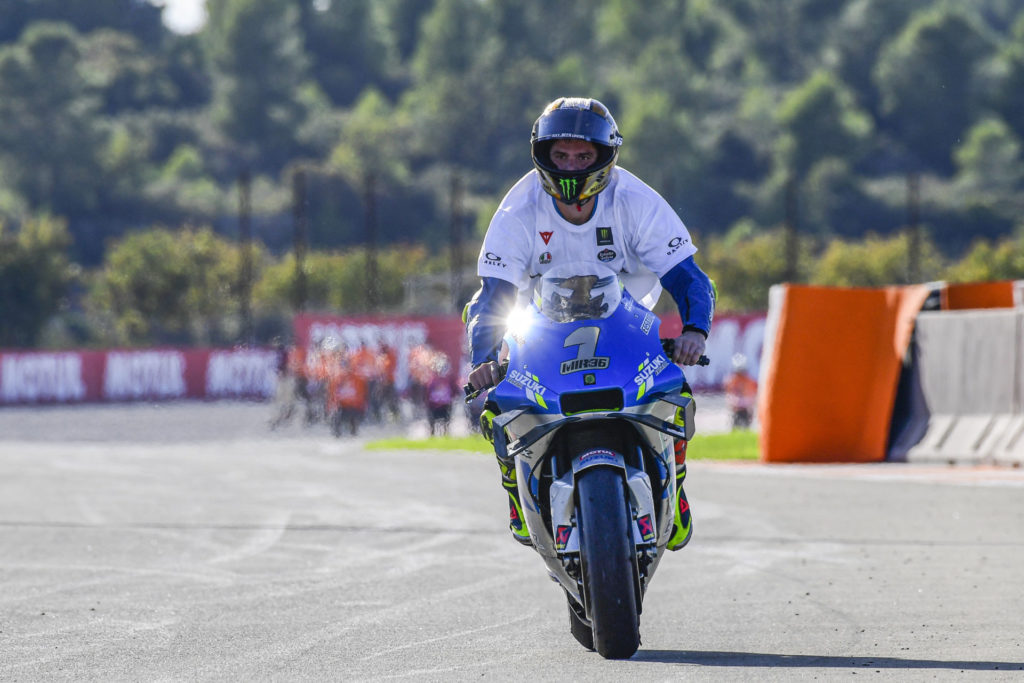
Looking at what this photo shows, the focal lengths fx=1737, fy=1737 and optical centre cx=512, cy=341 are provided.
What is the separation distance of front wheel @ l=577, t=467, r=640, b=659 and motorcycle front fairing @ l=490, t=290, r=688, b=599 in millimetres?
92

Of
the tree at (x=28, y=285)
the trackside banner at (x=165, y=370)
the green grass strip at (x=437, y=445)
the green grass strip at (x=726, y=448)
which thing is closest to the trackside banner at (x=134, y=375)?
the trackside banner at (x=165, y=370)

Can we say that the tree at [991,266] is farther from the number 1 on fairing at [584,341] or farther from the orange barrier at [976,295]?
the number 1 on fairing at [584,341]

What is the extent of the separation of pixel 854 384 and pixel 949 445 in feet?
3.61

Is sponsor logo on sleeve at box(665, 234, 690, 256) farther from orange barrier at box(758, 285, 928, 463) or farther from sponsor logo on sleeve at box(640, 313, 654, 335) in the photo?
orange barrier at box(758, 285, 928, 463)

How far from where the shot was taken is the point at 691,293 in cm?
615

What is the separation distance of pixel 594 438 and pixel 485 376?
452mm

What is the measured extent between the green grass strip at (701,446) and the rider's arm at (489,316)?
10.9 meters

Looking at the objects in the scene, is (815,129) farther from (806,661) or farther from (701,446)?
(806,661)

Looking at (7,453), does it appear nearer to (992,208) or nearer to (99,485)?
(99,485)

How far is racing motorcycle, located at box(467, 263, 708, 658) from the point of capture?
5473mm

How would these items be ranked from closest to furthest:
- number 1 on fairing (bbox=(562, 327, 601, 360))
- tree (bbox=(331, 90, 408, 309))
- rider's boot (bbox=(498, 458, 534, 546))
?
number 1 on fairing (bbox=(562, 327, 601, 360)) < rider's boot (bbox=(498, 458, 534, 546)) < tree (bbox=(331, 90, 408, 309))

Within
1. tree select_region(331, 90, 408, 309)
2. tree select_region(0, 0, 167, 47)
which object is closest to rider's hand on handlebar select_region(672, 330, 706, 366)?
tree select_region(331, 90, 408, 309)

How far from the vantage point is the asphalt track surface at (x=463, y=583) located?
5.66 meters

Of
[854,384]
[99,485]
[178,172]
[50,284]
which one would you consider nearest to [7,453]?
[99,485]
